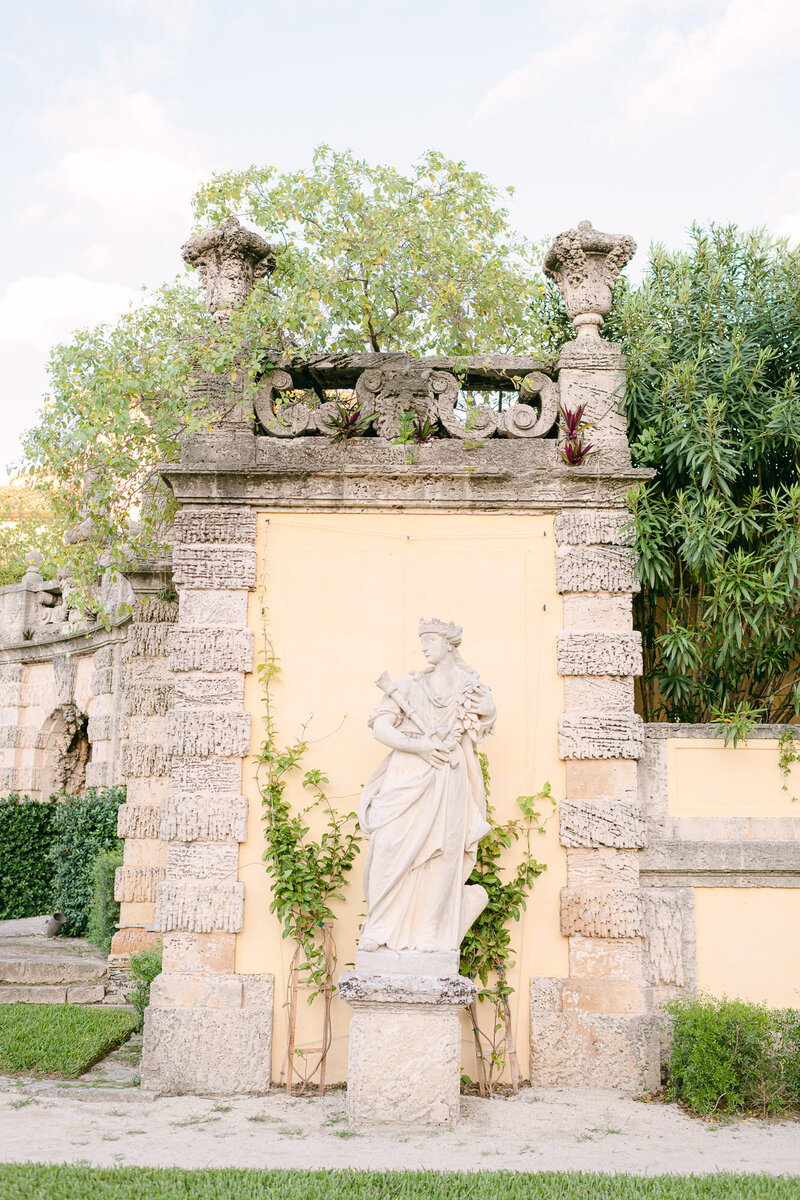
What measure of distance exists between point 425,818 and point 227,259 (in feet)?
12.7

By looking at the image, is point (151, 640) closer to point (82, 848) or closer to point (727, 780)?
point (82, 848)

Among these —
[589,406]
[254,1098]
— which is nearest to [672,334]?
[589,406]

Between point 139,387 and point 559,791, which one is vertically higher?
point 139,387

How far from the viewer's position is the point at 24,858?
12344 millimetres

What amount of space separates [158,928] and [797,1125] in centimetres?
361

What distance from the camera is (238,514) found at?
20.8 ft

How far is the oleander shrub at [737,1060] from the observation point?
526 centimetres

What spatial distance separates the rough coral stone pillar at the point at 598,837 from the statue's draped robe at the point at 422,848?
2.90 ft

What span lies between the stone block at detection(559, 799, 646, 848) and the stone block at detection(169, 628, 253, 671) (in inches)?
83.7

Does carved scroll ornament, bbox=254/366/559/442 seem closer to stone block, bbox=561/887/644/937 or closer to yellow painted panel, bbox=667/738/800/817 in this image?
yellow painted panel, bbox=667/738/800/817

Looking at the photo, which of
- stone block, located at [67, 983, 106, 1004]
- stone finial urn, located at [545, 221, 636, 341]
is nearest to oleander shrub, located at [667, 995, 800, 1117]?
stone finial urn, located at [545, 221, 636, 341]

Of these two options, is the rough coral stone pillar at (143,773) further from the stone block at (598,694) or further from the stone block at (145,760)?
the stone block at (598,694)

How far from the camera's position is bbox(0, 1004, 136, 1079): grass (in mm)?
5984

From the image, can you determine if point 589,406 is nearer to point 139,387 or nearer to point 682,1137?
point 139,387
